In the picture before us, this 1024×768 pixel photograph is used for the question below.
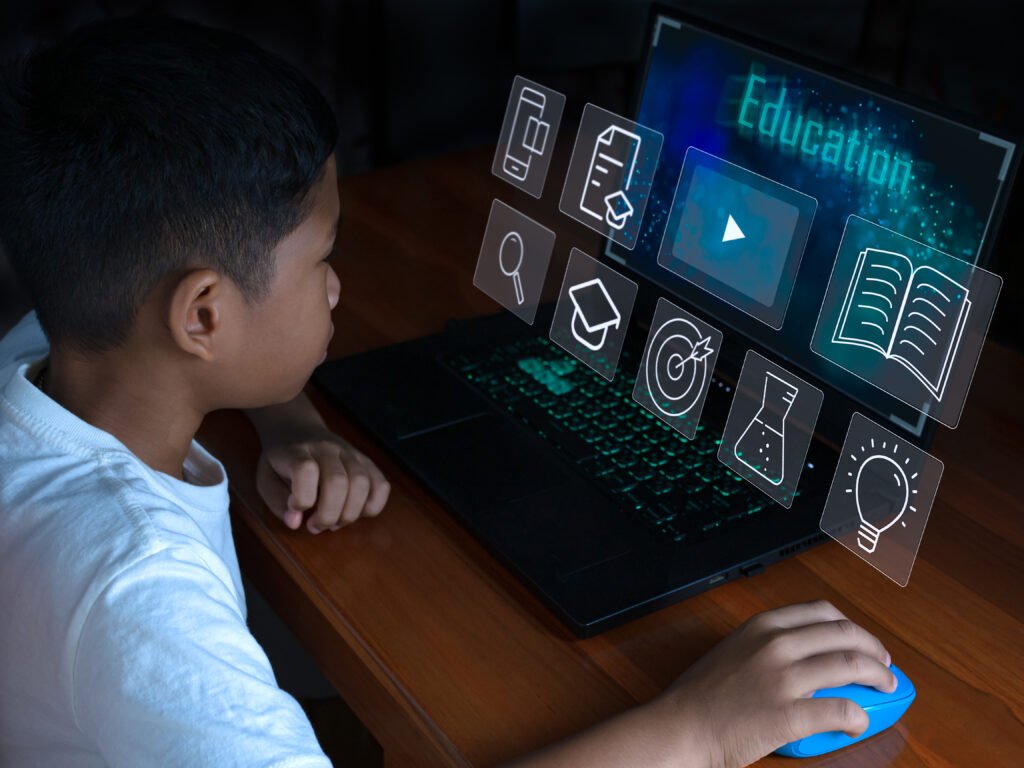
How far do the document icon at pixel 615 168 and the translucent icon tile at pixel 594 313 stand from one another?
2.1 inches

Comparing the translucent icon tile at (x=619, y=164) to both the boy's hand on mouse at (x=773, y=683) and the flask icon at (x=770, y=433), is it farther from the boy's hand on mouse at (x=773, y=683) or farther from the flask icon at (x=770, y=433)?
the boy's hand on mouse at (x=773, y=683)

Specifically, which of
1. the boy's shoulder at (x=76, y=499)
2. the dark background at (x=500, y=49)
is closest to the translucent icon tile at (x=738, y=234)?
the boy's shoulder at (x=76, y=499)

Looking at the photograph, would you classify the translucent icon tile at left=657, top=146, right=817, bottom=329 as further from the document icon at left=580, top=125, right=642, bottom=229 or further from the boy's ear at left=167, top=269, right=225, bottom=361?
the boy's ear at left=167, top=269, right=225, bottom=361

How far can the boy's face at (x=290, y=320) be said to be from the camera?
2.70ft

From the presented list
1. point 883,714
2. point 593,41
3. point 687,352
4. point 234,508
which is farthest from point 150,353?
point 593,41

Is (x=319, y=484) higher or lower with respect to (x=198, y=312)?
lower

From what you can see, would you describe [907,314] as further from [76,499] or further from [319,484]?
[76,499]

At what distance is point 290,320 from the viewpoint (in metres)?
0.84

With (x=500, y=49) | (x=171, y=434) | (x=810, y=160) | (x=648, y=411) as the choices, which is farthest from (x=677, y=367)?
(x=500, y=49)

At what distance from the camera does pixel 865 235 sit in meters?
0.84

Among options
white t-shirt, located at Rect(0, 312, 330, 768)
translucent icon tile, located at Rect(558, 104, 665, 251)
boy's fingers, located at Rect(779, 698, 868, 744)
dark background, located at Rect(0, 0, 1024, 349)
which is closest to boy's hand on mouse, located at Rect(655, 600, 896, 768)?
boy's fingers, located at Rect(779, 698, 868, 744)

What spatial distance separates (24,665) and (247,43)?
0.47 metres

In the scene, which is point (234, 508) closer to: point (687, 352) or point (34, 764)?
point (34, 764)

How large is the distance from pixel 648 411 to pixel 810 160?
0.83 ft
